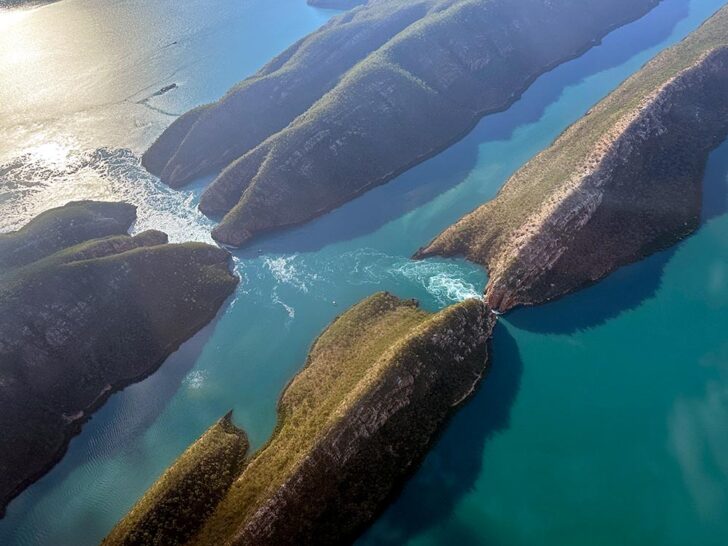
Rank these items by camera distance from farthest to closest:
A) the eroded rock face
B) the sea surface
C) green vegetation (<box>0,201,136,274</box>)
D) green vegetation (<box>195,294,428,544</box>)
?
green vegetation (<box>0,201,136,274</box>) < green vegetation (<box>195,294,428,544</box>) < the sea surface < the eroded rock face

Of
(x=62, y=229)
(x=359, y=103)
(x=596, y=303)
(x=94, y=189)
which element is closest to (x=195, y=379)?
(x=62, y=229)

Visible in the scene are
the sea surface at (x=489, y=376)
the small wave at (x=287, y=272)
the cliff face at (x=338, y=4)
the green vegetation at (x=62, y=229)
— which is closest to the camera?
the sea surface at (x=489, y=376)

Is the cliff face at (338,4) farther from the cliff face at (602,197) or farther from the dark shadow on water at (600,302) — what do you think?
the dark shadow on water at (600,302)

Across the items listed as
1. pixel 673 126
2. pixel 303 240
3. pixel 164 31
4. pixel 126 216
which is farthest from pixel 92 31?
pixel 673 126

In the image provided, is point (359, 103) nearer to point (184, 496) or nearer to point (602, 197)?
point (602, 197)

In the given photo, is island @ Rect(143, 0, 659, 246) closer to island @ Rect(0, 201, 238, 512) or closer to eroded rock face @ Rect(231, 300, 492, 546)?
island @ Rect(0, 201, 238, 512)

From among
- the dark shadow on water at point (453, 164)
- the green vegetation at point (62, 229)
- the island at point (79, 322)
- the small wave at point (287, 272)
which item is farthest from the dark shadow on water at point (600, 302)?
the green vegetation at point (62, 229)

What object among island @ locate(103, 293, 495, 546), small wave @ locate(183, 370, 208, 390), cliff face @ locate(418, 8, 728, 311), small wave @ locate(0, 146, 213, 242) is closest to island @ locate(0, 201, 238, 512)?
small wave @ locate(183, 370, 208, 390)
